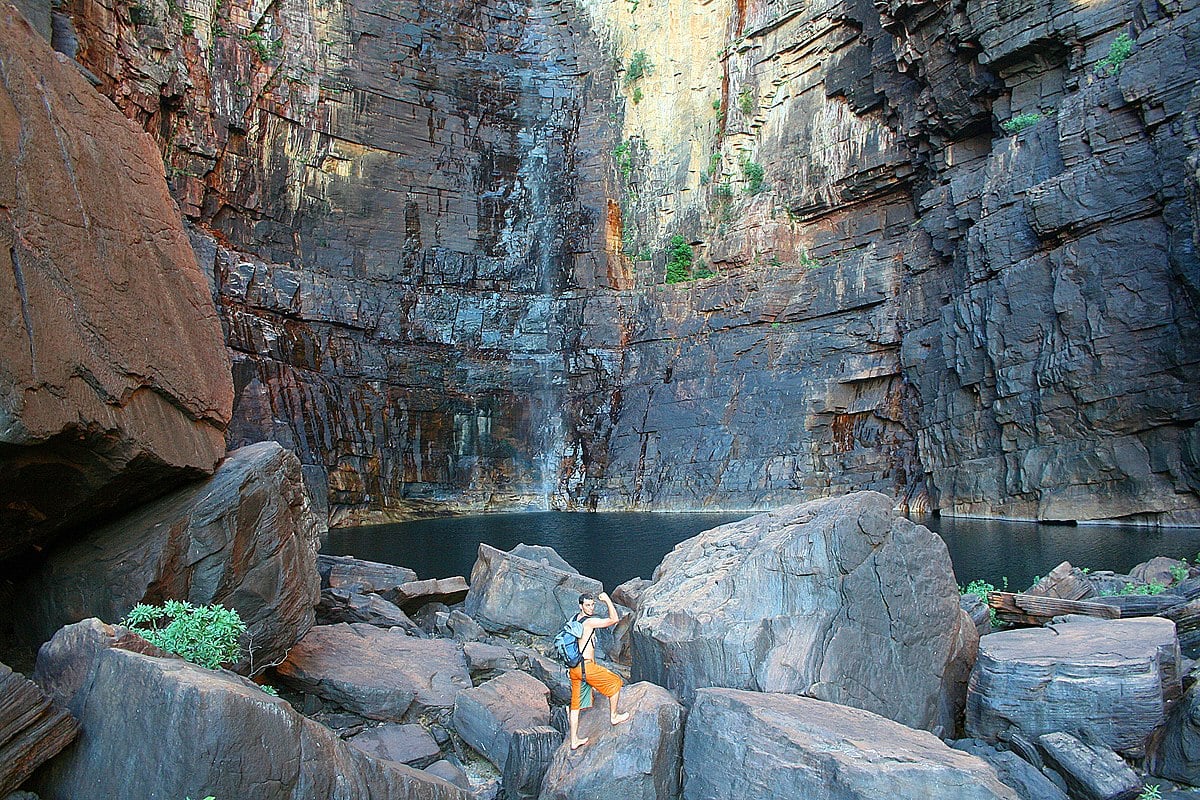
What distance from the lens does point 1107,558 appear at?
1620 cm

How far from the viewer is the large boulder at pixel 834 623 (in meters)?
5.80

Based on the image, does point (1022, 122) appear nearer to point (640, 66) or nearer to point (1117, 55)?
point (1117, 55)

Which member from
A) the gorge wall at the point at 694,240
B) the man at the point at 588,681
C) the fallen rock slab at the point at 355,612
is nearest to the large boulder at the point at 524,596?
the fallen rock slab at the point at 355,612

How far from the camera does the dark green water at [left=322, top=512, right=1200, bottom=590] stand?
1619 cm

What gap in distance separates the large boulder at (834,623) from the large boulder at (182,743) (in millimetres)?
2858

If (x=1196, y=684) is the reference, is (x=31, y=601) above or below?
above

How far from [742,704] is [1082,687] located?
8.69ft

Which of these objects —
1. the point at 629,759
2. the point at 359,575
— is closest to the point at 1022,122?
the point at 359,575

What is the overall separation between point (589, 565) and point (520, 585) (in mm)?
6183

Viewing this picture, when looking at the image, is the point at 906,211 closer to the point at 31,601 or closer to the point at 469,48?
the point at 469,48

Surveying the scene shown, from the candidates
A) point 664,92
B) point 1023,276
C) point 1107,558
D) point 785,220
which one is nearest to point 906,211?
point 785,220

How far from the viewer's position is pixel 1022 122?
89.5 feet

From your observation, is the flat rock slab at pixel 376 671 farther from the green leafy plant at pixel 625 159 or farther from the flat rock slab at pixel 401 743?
the green leafy plant at pixel 625 159

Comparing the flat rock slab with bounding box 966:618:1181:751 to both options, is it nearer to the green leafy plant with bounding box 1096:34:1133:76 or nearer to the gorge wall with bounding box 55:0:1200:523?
the gorge wall with bounding box 55:0:1200:523
